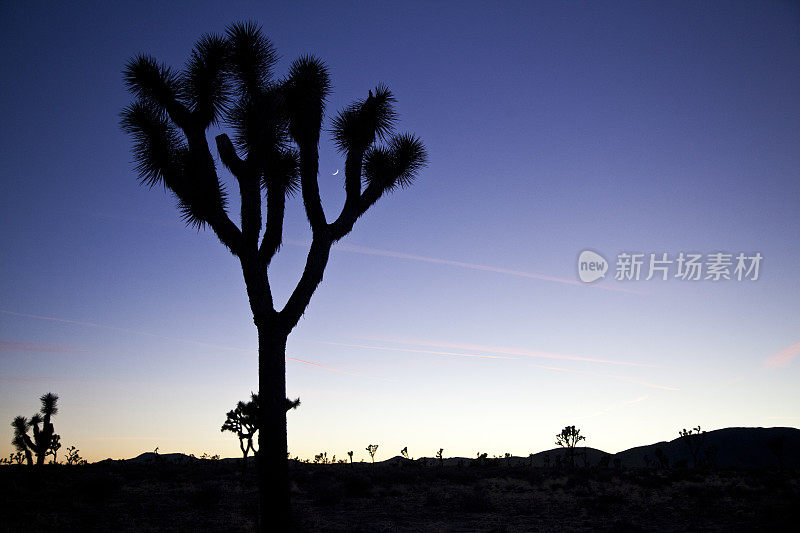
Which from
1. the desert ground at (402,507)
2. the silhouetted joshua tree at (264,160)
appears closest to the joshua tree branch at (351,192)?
the silhouetted joshua tree at (264,160)

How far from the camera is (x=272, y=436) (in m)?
8.00

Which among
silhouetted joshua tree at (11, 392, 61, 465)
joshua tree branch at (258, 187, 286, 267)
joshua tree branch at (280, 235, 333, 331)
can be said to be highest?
joshua tree branch at (258, 187, 286, 267)

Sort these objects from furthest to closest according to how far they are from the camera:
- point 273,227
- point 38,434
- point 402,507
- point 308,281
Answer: point 38,434, point 402,507, point 273,227, point 308,281

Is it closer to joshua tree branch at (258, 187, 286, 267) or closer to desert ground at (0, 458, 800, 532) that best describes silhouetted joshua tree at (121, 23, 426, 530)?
joshua tree branch at (258, 187, 286, 267)

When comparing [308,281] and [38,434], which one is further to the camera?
[38,434]

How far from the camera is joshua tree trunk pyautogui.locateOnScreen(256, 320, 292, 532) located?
7.78 m

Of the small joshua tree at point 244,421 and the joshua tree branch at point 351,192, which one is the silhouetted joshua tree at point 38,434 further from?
the joshua tree branch at point 351,192

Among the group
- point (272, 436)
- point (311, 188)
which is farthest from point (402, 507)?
point (311, 188)

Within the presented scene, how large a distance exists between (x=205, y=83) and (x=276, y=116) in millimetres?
1467

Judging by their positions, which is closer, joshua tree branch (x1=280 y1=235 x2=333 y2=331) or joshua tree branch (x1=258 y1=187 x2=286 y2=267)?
joshua tree branch (x1=280 y1=235 x2=333 y2=331)

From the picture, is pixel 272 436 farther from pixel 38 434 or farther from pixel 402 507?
pixel 38 434

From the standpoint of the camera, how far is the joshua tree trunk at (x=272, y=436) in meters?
7.78

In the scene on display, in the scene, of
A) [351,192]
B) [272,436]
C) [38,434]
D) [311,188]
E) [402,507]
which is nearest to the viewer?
[272,436]

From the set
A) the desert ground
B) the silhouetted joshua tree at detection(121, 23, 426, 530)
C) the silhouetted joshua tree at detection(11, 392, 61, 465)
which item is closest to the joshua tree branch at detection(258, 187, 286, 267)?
the silhouetted joshua tree at detection(121, 23, 426, 530)
